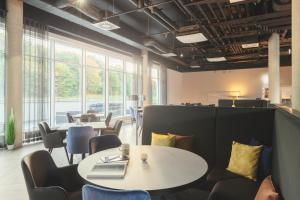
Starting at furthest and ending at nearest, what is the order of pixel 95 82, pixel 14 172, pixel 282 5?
pixel 95 82 < pixel 282 5 < pixel 14 172

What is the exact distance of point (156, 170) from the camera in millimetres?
1867

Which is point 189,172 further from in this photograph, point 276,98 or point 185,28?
point 276,98

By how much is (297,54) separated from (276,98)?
195 inches

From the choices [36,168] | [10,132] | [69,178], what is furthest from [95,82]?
[36,168]

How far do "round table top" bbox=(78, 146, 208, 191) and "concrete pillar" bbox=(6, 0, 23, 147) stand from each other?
431 cm

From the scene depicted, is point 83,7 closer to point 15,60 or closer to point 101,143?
point 15,60

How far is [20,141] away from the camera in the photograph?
5.69m

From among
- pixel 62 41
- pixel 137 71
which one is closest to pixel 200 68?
pixel 137 71

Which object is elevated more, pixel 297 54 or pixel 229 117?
pixel 297 54

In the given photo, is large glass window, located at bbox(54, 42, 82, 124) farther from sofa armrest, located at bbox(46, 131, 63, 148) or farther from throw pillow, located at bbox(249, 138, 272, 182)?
throw pillow, located at bbox(249, 138, 272, 182)

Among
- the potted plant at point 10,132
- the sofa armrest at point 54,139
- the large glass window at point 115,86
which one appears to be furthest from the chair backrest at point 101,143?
the large glass window at point 115,86

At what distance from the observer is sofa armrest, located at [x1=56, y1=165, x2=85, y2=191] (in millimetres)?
2201

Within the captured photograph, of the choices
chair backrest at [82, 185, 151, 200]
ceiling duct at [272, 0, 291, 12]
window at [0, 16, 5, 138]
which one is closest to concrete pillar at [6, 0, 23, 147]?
window at [0, 16, 5, 138]

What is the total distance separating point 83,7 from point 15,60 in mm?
2252
